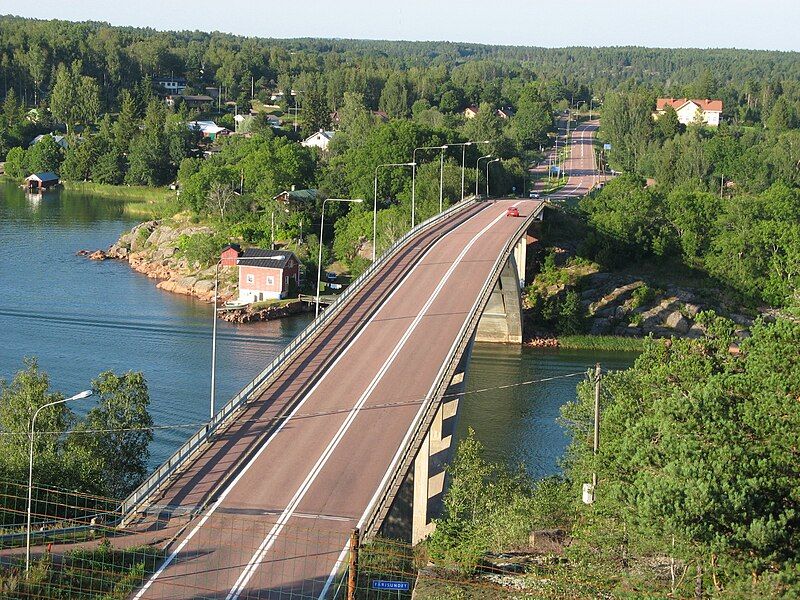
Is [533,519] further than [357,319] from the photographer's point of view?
No

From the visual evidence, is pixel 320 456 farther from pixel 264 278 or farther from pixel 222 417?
pixel 264 278

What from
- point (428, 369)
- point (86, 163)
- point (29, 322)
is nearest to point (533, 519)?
point (428, 369)

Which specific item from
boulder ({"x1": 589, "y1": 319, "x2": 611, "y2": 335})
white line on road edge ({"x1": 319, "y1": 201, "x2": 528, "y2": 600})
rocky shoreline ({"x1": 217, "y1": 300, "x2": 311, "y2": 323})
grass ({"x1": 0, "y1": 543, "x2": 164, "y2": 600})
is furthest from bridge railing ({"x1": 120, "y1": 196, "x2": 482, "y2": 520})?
boulder ({"x1": 589, "y1": 319, "x2": 611, "y2": 335})

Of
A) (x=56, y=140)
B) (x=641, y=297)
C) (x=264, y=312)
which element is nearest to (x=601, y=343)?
(x=641, y=297)

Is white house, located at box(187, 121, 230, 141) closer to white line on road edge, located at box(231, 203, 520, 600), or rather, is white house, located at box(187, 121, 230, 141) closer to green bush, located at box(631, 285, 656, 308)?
green bush, located at box(631, 285, 656, 308)

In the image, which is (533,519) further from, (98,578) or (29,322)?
(29,322)

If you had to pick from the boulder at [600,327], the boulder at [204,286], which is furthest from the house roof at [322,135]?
the boulder at [600,327]
